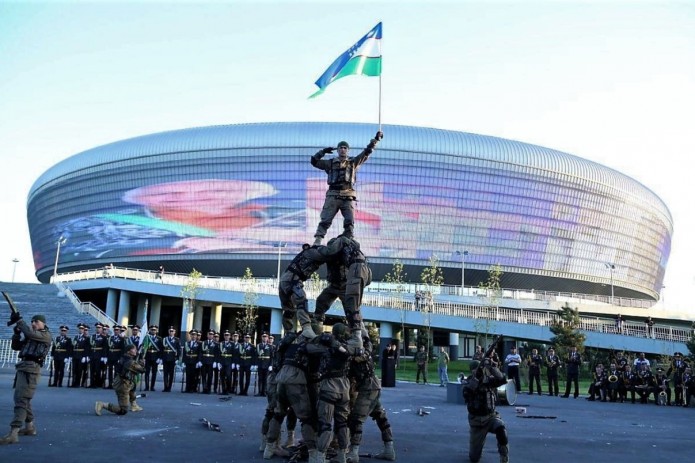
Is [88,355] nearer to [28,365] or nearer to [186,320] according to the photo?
[28,365]

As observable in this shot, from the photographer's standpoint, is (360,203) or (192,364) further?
(360,203)

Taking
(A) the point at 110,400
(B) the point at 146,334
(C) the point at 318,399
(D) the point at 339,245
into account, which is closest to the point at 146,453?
(C) the point at 318,399

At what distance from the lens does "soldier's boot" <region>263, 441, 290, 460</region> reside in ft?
30.5

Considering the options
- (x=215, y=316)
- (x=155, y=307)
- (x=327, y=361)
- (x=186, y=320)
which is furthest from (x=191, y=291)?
(x=327, y=361)

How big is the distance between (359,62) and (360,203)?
63819 mm

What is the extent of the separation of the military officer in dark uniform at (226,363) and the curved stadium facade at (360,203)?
2145 inches

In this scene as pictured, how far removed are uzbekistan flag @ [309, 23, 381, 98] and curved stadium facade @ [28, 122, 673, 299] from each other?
62.7 metres

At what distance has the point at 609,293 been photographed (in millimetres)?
93625

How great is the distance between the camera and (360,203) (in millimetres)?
78062

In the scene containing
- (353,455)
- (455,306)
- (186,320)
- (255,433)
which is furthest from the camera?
(186,320)

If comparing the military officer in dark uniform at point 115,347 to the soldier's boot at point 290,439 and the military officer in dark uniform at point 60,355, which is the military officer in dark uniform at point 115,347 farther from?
the soldier's boot at point 290,439

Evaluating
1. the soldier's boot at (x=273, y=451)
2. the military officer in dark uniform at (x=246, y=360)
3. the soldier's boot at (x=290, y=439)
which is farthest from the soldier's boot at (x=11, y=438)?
the military officer in dark uniform at (x=246, y=360)

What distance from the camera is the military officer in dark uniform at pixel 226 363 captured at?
Answer: 2165 centimetres

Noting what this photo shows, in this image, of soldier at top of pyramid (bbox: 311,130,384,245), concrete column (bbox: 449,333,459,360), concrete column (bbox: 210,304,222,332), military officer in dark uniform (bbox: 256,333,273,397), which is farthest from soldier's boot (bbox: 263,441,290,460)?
concrete column (bbox: 210,304,222,332)
